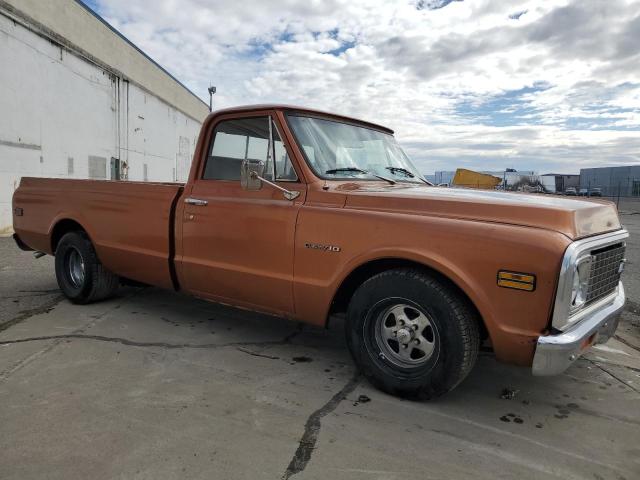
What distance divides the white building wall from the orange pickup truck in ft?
25.7

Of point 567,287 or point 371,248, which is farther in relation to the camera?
point 371,248

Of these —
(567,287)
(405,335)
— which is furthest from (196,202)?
(567,287)

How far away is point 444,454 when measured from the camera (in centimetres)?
257

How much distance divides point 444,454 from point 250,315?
2832 mm

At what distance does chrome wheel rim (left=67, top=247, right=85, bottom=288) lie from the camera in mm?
5328

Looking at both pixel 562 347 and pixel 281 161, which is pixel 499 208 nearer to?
pixel 562 347

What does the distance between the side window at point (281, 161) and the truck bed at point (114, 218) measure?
1.07 metres

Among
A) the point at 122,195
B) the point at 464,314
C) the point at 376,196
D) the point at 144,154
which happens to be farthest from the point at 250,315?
the point at 144,154

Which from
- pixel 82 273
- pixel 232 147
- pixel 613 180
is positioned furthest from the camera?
pixel 613 180

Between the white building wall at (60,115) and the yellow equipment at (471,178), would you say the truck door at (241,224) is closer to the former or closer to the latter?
the white building wall at (60,115)

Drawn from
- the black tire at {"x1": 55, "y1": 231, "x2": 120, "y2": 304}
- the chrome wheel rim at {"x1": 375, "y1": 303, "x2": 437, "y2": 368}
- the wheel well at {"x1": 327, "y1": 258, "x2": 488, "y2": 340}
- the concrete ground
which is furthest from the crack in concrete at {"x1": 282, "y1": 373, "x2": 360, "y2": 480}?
the black tire at {"x1": 55, "y1": 231, "x2": 120, "y2": 304}

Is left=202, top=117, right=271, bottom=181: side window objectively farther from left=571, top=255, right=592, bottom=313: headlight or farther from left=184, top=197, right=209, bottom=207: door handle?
left=571, top=255, right=592, bottom=313: headlight

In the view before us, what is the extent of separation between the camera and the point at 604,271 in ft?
10.4

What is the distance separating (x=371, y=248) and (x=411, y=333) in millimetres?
588
